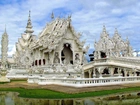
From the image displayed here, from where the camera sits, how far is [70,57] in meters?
Answer: 39.7

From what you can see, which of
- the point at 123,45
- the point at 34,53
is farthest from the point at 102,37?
the point at 34,53

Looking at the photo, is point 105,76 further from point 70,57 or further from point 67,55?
point 67,55

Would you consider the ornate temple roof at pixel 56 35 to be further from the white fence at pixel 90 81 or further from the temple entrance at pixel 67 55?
the white fence at pixel 90 81

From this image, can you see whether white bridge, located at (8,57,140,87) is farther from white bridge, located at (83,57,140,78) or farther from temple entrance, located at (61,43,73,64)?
temple entrance, located at (61,43,73,64)

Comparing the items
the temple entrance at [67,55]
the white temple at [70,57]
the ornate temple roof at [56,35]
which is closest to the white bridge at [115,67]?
the white temple at [70,57]

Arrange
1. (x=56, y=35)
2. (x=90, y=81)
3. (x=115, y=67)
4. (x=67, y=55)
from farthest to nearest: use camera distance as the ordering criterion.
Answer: (x=67, y=55) < (x=56, y=35) < (x=115, y=67) < (x=90, y=81)

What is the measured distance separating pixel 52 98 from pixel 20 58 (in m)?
35.5

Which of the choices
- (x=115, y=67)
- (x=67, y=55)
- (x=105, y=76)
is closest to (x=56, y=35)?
(x=67, y=55)

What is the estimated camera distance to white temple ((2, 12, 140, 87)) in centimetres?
2677

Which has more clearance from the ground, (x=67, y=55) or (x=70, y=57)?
(x=67, y=55)

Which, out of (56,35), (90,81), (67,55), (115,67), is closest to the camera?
(90,81)

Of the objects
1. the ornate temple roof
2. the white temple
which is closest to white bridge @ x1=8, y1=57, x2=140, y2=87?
the white temple

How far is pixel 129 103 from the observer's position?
8.48 m

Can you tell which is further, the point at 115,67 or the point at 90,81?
the point at 115,67
